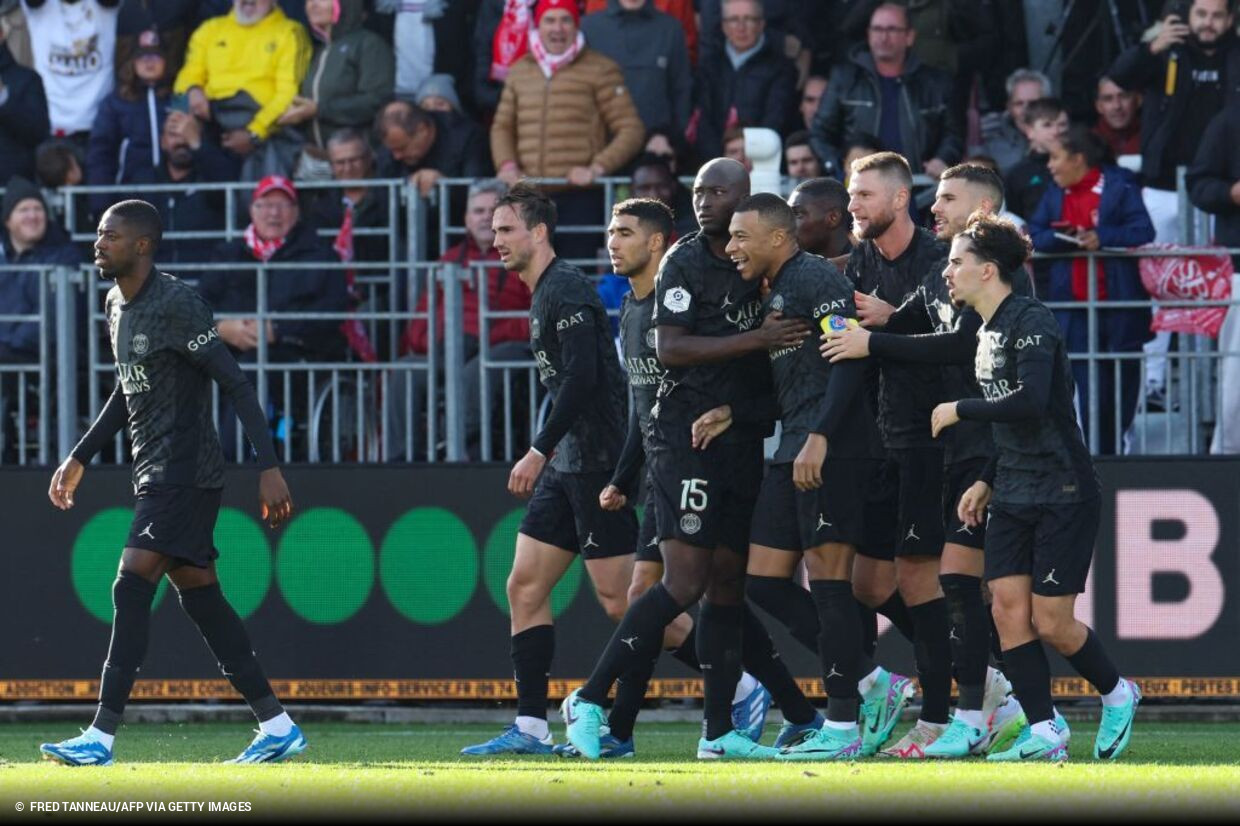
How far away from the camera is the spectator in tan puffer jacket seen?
1491cm

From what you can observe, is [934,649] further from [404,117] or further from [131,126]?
[131,126]

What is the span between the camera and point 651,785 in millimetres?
7578

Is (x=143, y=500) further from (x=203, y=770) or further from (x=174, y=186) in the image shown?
(x=174, y=186)

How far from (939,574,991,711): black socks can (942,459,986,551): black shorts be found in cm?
15

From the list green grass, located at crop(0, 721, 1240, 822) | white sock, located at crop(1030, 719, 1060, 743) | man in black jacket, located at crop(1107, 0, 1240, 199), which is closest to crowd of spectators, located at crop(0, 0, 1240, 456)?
man in black jacket, located at crop(1107, 0, 1240, 199)

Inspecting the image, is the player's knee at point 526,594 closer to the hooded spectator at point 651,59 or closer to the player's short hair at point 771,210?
the player's short hair at point 771,210

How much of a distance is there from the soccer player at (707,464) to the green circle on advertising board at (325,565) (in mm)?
3540

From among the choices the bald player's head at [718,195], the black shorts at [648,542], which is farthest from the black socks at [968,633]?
the bald player's head at [718,195]

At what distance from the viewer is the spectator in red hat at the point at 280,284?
539 inches

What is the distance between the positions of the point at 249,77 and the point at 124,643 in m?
7.77

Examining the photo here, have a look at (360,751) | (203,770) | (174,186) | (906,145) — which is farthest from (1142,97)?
(203,770)

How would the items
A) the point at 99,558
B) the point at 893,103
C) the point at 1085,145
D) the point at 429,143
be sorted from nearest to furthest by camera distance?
the point at 99,558 → the point at 1085,145 → the point at 893,103 → the point at 429,143

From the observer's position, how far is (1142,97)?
1505 centimetres

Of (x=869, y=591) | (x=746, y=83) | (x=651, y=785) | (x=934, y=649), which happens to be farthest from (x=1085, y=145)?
(x=651, y=785)
